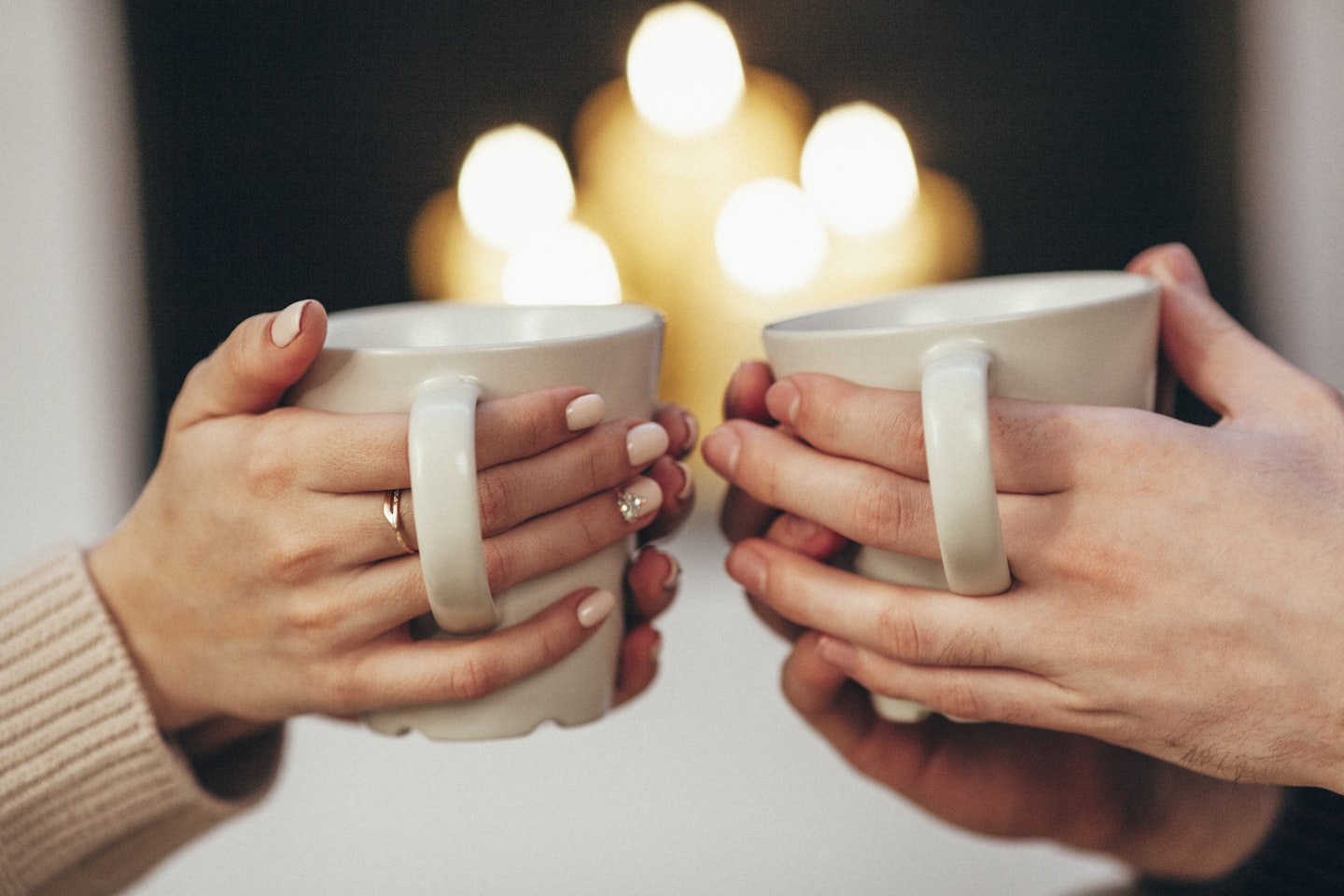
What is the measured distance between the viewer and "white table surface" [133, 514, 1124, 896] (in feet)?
3.66

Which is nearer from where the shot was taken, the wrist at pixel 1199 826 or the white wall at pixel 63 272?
the wrist at pixel 1199 826

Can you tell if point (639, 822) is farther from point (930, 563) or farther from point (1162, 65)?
point (1162, 65)

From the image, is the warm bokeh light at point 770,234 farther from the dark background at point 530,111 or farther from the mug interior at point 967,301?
the mug interior at point 967,301

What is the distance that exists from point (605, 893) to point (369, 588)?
71cm

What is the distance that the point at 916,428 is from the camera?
527 millimetres

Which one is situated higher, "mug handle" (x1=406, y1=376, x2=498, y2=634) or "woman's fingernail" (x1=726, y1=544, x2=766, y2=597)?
"mug handle" (x1=406, y1=376, x2=498, y2=634)

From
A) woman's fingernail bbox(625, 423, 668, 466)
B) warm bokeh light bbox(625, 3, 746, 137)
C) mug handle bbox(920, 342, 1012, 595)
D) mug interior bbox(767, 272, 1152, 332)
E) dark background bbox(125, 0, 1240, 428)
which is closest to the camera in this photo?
mug handle bbox(920, 342, 1012, 595)

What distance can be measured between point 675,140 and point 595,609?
5.02ft

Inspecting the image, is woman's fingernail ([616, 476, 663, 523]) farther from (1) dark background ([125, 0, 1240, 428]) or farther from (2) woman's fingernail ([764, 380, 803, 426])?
(1) dark background ([125, 0, 1240, 428])

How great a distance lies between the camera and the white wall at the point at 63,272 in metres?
1.51

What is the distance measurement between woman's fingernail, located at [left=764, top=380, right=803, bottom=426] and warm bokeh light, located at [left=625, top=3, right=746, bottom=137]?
1.37 metres

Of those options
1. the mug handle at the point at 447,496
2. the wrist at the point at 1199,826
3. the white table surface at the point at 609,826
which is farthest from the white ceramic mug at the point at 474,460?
the white table surface at the point at 609,826

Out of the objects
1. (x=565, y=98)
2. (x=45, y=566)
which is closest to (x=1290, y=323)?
(x=565, y=98)

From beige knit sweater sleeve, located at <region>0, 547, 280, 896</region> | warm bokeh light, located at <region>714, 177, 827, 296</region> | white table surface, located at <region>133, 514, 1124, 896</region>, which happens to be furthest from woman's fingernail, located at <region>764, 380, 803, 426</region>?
warm bokeh light, located at <region>714, 177, 827, 296</region>
